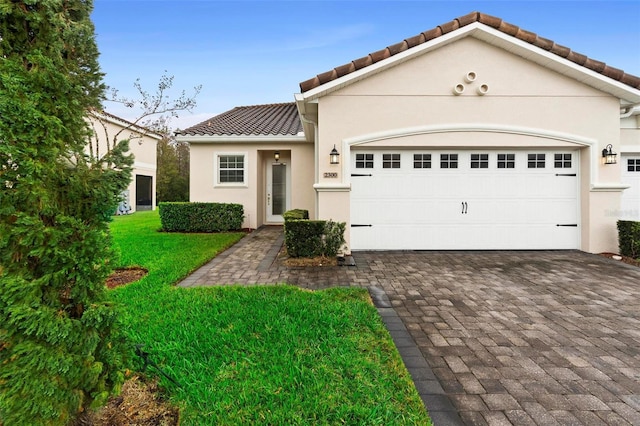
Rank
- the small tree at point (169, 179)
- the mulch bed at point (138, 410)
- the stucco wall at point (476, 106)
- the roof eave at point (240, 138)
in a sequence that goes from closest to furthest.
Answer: the mulch bed at point (138, 410) < the stucco wall at point (476, 106) < the roof eave at point (240, 138) < the small tree at point (169, 179)

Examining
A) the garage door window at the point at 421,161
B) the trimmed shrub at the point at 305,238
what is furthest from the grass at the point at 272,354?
the garage door window at the point at 421,161

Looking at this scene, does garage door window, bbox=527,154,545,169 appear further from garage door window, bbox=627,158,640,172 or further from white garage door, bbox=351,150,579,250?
garage door window, bbox=627,158,640,172

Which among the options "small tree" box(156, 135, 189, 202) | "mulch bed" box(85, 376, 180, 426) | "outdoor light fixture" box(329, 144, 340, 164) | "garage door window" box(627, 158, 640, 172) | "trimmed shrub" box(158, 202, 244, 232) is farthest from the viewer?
"small tree" box(156, 135, 189, 202)

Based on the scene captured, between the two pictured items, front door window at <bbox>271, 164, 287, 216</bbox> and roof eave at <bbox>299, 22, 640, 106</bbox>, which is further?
front door window at <bbox>271, 164, 287, 216</bbox>

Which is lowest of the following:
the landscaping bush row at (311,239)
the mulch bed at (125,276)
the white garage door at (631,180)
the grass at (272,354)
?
the grass at (272,354)

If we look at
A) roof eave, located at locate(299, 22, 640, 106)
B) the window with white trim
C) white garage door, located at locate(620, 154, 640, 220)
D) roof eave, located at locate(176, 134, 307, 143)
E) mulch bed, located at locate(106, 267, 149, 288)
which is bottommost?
mulch bed, located at locate(106, 267, 149, 288)

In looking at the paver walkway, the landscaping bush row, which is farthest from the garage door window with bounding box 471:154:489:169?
the landscaping bush row

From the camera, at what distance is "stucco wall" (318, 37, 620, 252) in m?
7.44

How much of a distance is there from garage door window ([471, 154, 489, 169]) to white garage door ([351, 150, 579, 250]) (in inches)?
0.9

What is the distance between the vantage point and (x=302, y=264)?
6.62 meters

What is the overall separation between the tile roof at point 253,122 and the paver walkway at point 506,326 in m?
6.21

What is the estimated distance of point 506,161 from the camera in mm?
7859

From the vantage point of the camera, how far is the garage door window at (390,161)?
7.88m

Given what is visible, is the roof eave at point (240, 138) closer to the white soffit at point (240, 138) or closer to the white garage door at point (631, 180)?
the white soffit at point (240, 138)
